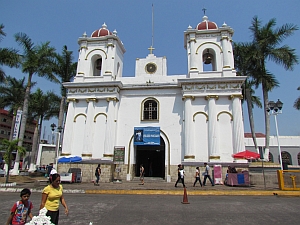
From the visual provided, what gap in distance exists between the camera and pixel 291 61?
65.7ft

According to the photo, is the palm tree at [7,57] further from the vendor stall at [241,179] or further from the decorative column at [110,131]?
the vendor stall at [241,179]

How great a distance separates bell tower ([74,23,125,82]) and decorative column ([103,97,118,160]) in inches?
98.2

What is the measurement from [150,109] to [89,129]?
18.7 ft

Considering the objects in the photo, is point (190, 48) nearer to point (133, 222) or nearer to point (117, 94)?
point (117, 94)

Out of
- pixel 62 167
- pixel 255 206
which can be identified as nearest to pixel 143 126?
pixel 62 167

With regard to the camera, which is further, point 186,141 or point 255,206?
point 186,141

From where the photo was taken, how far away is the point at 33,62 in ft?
72.9

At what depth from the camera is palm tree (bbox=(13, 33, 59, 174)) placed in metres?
22.0

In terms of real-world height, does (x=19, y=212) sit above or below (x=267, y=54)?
below

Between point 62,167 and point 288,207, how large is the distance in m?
16.7

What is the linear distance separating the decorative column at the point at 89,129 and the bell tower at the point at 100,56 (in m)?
2.50

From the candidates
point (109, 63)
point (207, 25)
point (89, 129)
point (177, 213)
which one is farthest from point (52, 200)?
point (207, 25)

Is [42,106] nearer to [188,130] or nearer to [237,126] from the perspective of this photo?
[188,130]

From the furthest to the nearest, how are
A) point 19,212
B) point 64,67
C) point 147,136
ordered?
point 64,67, point 147,136, point 19,212
